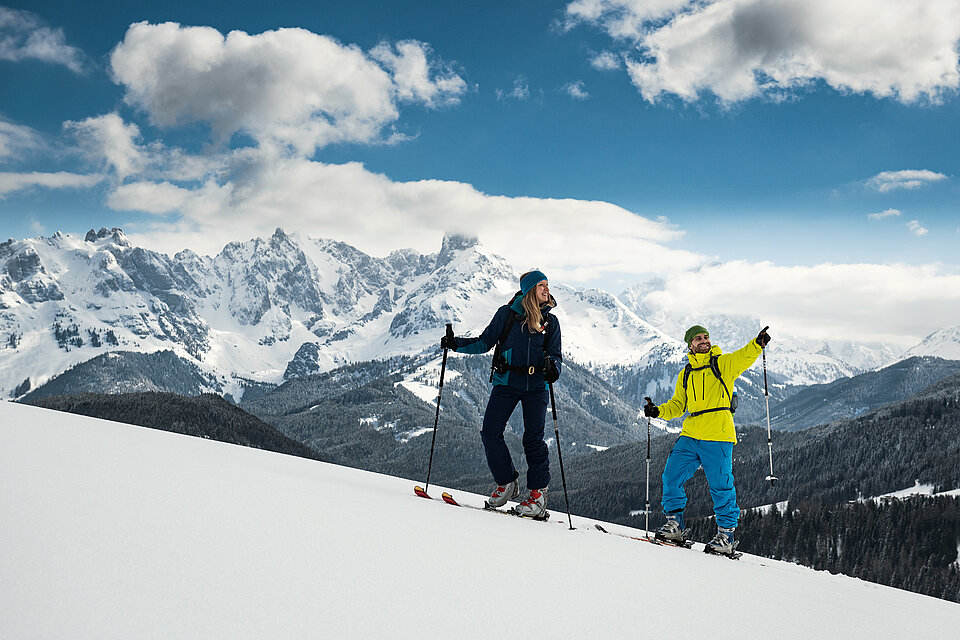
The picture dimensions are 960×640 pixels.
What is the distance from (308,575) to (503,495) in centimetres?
584

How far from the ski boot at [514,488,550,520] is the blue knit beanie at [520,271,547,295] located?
2718 millimetres

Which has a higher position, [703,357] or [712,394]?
[703,357]

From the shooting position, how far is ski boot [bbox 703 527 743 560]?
27.6ft

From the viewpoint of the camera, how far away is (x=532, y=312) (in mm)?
8219

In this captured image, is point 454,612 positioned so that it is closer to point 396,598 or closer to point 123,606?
point 396,598

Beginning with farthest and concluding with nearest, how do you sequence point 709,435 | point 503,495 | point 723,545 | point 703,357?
A: 1. point 703,357
2. point 709,435
3. point 503,495
4. point 723,545

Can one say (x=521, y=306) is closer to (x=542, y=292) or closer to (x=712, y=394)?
(x=542, y=292)

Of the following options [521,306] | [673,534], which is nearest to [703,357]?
[673,534]

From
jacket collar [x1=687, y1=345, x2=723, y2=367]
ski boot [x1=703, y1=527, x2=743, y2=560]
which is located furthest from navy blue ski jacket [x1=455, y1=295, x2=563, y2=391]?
ski boot [x1=703, y1=527, x2=743, y2=560]

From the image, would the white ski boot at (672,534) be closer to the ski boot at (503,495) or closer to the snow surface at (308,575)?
the ski boot at (503,495)

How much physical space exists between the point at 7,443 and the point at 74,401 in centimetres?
20389

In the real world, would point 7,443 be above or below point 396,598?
above

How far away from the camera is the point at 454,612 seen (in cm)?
299

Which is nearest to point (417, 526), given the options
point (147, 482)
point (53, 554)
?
point (147, 482)
